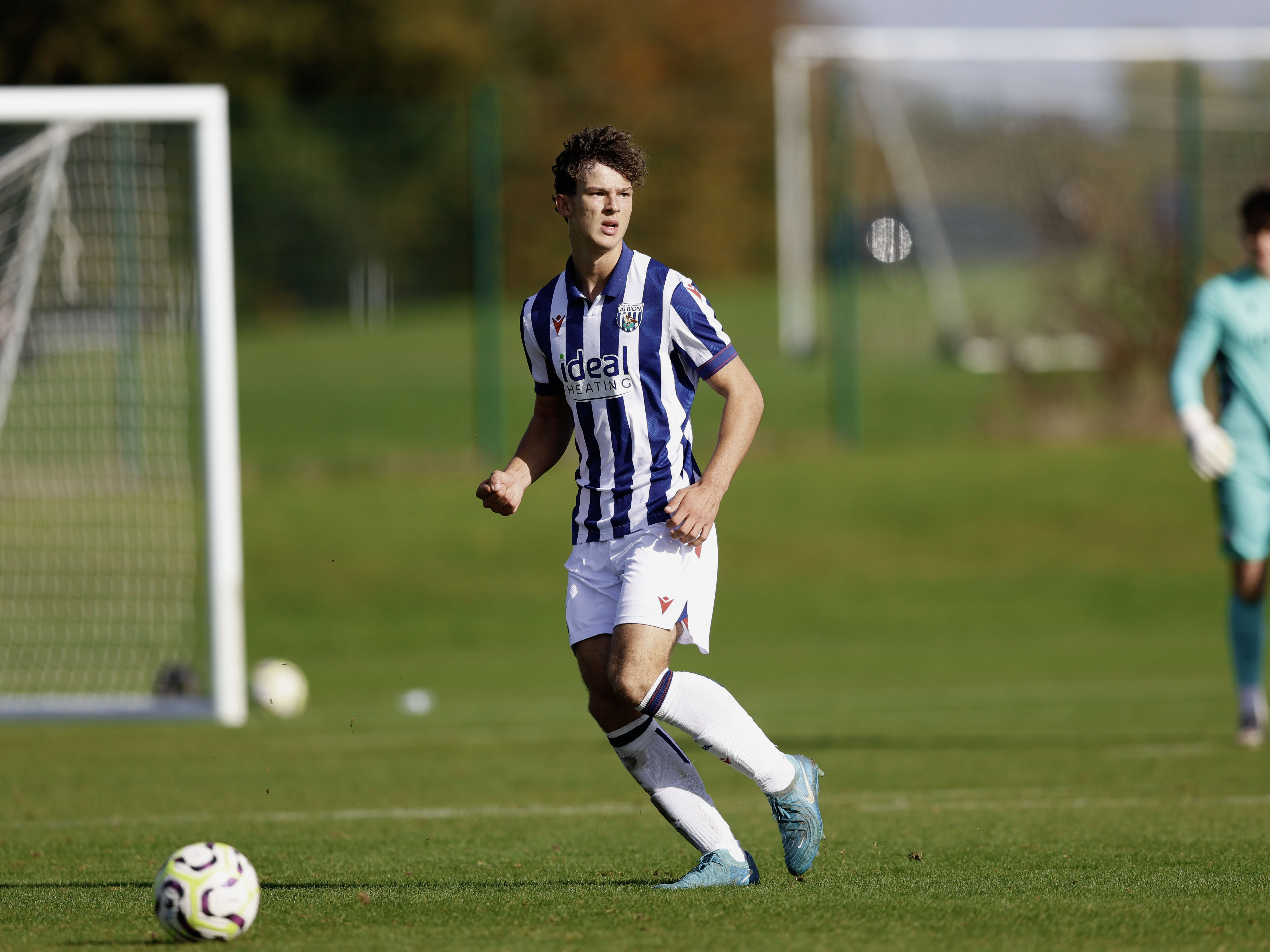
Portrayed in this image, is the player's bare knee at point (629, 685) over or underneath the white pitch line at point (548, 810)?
over

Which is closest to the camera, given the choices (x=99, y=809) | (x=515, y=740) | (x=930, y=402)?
(x=99, y=809)

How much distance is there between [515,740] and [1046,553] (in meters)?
8.01

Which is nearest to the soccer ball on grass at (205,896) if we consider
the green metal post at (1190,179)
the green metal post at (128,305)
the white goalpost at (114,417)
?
the white goalpost at (114,417)

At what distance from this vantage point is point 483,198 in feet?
55.8

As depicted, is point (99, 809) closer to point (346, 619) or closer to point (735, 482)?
point (346, 619)

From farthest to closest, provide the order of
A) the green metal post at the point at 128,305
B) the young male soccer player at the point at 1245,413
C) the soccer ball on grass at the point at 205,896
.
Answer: the green metal post at the point at 128,305
the young male soccer player at the point at 1245,413
the soccer ball on grass at the point at 205,896

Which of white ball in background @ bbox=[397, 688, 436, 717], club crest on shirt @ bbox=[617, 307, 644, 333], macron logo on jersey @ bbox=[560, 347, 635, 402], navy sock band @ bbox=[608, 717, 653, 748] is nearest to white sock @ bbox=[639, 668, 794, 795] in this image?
navy sock band @ bbox=[608, 717, 653, 748]

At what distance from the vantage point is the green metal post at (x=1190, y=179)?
18.6 m

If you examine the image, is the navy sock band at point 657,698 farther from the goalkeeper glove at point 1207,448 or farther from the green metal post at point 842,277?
the green metal post at point 842,277

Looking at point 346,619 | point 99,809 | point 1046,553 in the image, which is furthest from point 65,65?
point 99,809

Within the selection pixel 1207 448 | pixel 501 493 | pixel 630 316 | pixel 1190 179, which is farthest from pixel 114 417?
pixel 1190 179

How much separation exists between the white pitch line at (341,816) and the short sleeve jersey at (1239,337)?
12.6 feet

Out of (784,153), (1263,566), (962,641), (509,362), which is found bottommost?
(962,641)

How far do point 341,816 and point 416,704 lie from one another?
4.75 metres
